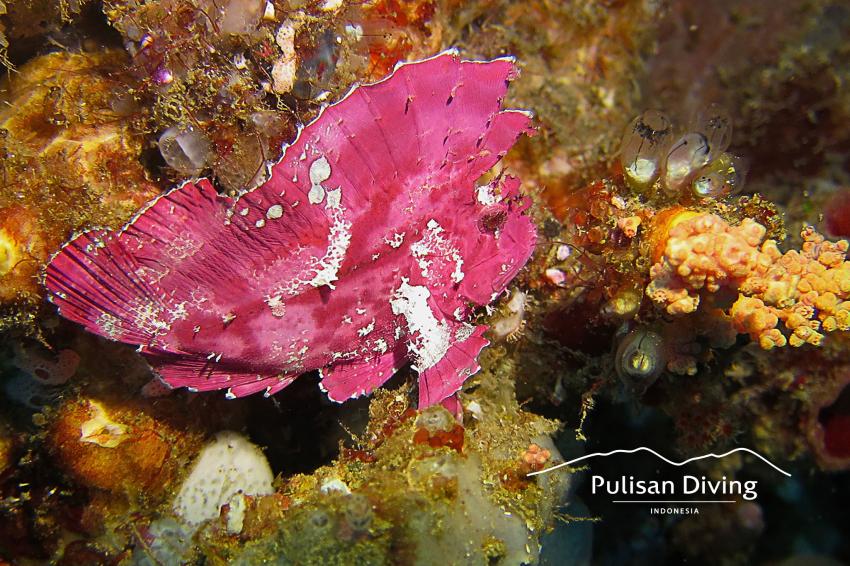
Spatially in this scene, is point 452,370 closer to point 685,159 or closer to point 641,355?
point 641,355

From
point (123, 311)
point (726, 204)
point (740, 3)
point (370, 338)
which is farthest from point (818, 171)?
point (123, 311)

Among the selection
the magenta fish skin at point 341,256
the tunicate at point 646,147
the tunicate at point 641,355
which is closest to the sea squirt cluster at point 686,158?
the tunicate at point 646,147

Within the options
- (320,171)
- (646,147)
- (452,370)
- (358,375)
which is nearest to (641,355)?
(452,370)

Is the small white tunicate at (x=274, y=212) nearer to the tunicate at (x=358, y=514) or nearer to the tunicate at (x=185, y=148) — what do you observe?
the tunicate at (x=185, y=148)

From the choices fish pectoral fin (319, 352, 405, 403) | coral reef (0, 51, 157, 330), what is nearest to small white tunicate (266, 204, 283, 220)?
coral reef (0, 51, 157, 330)

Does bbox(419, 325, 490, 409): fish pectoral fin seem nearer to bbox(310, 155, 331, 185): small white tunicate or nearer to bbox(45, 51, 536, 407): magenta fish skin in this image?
bbox(45, 51, 536, 407): magenta fish skin

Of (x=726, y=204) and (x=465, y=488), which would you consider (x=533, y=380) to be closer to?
(x=465, y=488)
